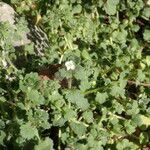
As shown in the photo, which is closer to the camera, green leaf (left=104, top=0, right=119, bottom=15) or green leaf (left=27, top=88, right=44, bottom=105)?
green leaf (left=27, top=88, right=44, bottom=105)

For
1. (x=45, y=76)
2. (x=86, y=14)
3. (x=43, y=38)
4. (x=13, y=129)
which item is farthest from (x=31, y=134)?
(x=86, y=14)

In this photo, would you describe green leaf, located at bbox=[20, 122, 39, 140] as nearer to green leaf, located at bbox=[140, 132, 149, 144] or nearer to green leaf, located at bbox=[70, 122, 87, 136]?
green leaf, located at bbox=[70, 122, 87, 136]

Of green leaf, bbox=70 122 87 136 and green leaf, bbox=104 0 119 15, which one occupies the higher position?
green leaf, bbox=104 0 119 15

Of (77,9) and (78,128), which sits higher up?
(77,9)

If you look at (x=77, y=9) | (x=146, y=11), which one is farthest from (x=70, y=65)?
(x=146, y=11)

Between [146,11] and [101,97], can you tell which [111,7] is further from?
[101,97]

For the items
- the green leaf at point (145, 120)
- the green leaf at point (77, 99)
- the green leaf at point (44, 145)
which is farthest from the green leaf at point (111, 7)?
the green leaf at point (44, 145)

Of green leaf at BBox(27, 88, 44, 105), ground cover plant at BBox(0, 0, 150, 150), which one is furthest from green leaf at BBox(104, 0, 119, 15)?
green leaf at BBox(27, 88, 44, 105)

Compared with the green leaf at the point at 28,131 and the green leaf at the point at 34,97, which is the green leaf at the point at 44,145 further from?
the green leaf at the point at 34,97

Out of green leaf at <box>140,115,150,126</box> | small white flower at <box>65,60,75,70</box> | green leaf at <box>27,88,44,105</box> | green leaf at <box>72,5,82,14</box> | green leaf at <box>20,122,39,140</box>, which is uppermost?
green leaf at <box>72,5,82,14</box>
